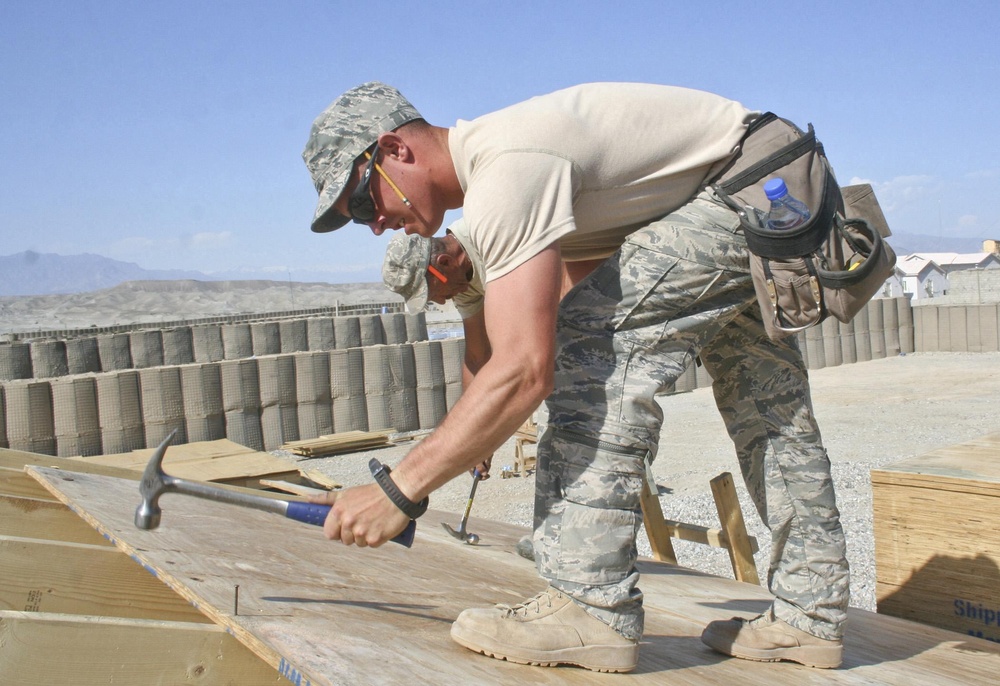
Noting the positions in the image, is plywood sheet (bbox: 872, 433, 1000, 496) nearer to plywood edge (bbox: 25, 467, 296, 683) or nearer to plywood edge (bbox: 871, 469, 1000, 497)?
plywood edge (bbox: 871, 469, 1000, 497)

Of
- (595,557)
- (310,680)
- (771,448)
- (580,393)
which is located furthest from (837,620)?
(310,680)

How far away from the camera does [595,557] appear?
6.11 ft

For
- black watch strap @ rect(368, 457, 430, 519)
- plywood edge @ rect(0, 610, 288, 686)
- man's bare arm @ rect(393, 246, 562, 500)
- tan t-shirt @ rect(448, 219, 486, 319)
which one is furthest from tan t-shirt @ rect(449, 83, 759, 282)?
tan t-shirt @ rect(448, 219, 486, 319)

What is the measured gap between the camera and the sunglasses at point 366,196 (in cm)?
207

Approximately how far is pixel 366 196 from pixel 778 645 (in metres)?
1.49

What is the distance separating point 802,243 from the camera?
1.95m

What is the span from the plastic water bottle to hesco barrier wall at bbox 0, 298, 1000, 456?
9.06m

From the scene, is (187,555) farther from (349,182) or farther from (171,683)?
(349,182)

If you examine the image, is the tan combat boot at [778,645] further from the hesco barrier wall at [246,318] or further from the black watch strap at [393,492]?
the hesco barrier wall at [246,318]

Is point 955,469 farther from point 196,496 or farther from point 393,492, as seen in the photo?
point 196,496

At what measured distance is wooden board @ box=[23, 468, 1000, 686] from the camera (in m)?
1.68

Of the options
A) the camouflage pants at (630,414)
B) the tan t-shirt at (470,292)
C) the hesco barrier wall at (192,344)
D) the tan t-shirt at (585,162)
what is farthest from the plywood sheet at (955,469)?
the hesco barrier wall at (192,344)

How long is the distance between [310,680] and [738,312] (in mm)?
1278

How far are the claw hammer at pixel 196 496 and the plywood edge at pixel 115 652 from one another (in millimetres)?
342
